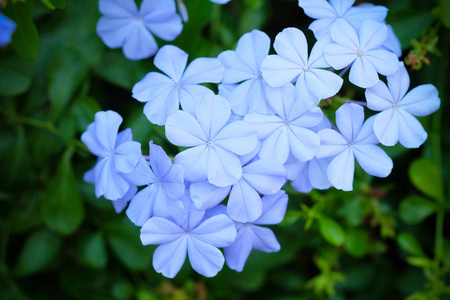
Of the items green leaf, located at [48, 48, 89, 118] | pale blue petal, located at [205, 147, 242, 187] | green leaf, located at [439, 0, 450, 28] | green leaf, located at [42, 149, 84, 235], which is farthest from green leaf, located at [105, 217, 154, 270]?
green leaf, located at [439, 0, 450, 28]

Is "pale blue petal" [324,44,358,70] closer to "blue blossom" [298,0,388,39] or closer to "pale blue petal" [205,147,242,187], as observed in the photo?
"blue blossom" [298,0,388,39]

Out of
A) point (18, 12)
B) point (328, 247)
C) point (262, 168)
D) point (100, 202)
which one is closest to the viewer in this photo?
point (262, 168)

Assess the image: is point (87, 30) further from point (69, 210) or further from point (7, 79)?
point (69, 210)

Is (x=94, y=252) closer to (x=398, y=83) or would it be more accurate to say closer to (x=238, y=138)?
(x=238, y=138)

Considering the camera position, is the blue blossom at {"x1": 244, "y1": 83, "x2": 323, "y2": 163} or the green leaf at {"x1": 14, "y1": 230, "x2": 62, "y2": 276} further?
the green leaf at {"x1": 14, "y1": 230, "x2": 62, "y2": 276}

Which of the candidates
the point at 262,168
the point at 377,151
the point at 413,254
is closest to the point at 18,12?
the point at 262,168

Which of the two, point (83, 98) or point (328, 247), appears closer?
point (83, 98)
